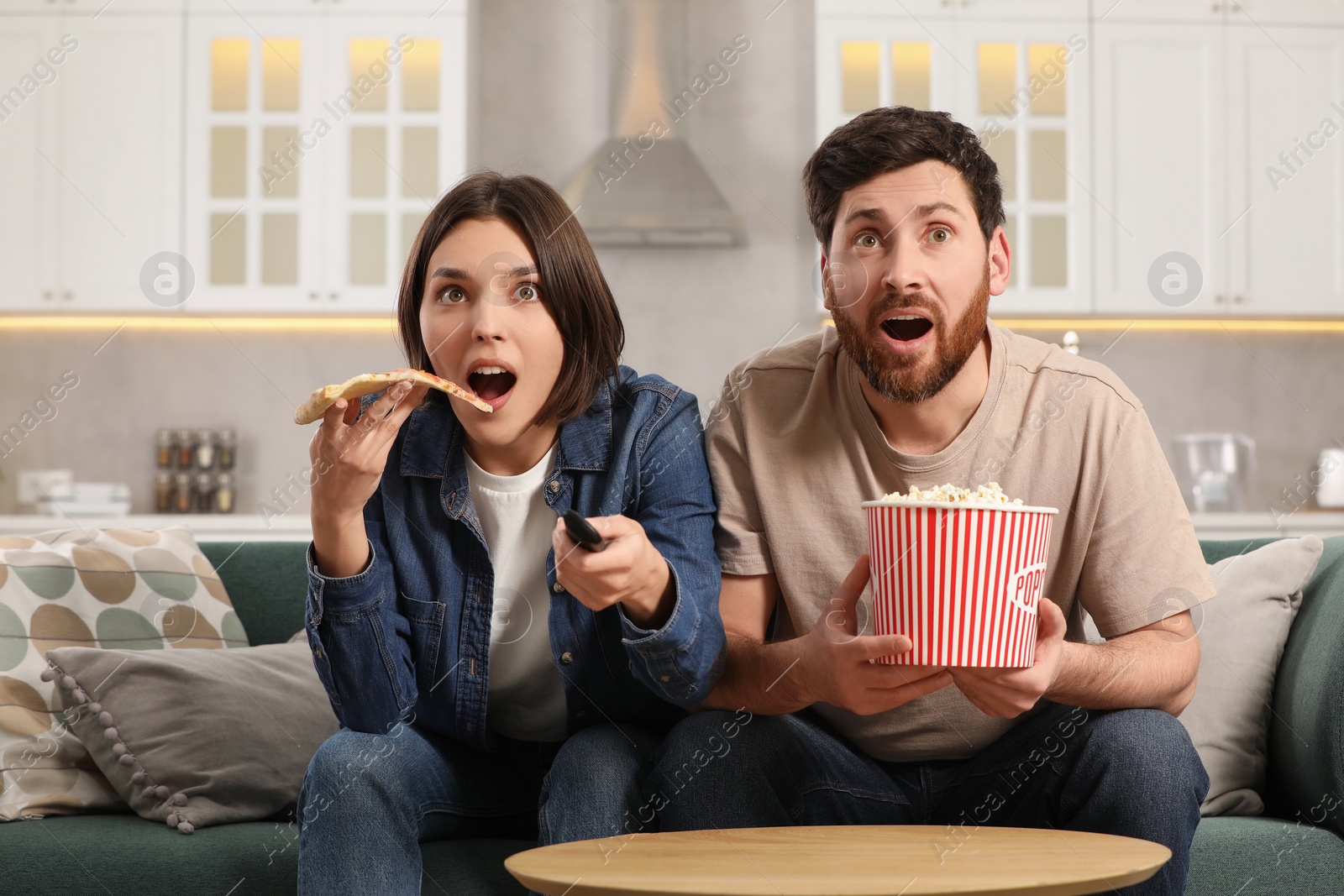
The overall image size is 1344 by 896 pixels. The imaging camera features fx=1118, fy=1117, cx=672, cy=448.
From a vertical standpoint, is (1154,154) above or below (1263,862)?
above

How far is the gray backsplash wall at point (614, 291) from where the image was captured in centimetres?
403

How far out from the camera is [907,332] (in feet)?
4.38

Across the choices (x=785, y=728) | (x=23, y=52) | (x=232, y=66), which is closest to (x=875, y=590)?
(x=785, y=728)

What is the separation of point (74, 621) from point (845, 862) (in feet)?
4.25

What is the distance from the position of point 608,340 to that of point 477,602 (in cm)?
36

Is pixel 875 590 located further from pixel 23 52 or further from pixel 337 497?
pixel 23 52

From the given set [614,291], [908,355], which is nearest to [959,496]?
[908,355]

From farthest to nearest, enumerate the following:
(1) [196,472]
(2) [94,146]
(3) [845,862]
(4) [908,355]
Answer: (1) [196,472] → (2) [94,146] → (4) [908,355] → (3) [845,862]

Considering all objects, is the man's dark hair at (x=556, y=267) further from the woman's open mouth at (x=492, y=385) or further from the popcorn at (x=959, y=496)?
the popcorn at (x=959, y=496)

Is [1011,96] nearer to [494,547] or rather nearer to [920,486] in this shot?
[920,486]

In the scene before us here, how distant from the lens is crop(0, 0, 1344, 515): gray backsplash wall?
159 inches

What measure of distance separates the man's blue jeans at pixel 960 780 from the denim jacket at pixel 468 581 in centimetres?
8

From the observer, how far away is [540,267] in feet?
4.41

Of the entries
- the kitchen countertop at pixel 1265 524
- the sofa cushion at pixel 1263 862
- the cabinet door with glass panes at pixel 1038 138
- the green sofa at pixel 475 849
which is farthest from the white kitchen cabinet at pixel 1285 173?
the sofa cushion at pixel 1263 862
